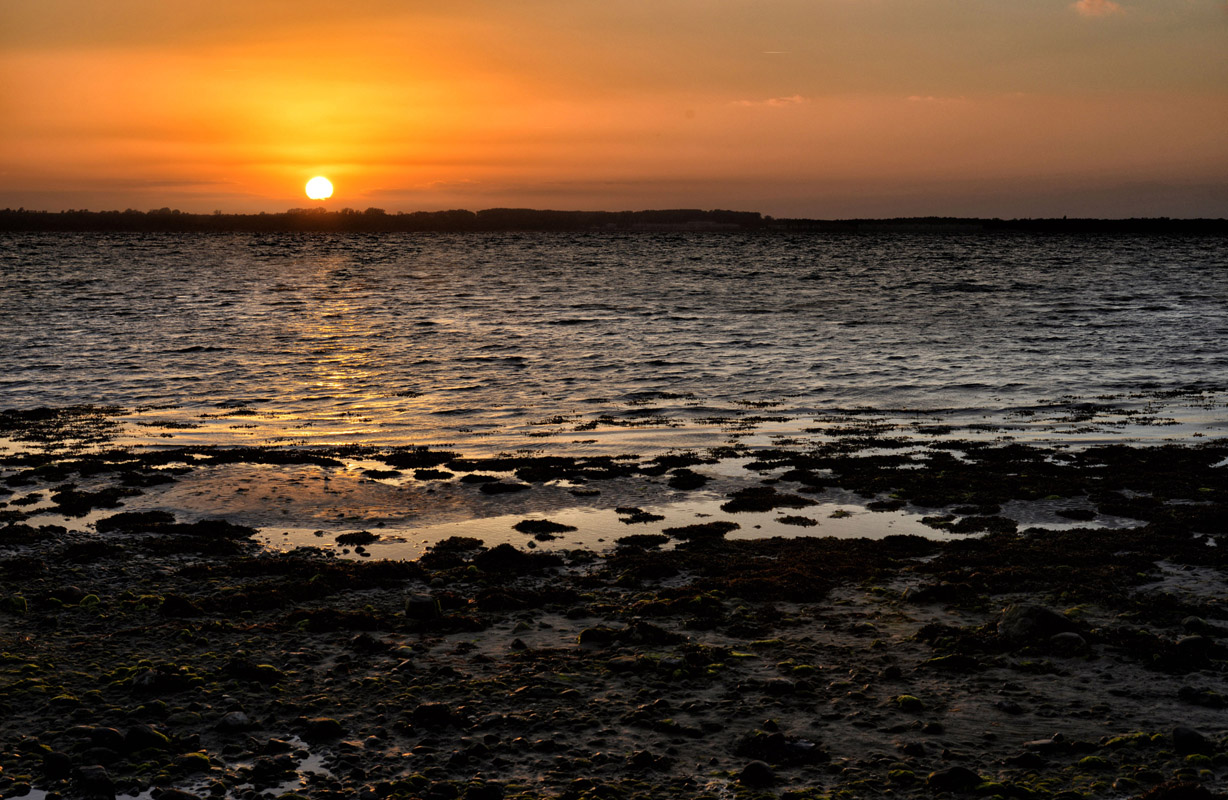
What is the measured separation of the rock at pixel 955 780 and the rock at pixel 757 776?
46.0 inches

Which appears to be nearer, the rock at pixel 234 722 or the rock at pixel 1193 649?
the rock at pixel 234 722

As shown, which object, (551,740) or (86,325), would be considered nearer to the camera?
(551,740)

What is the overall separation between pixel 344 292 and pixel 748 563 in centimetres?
7332

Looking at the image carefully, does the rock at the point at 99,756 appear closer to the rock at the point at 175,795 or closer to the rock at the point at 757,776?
the rock at the point at 175,795

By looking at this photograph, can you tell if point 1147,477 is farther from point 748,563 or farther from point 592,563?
point 592,563

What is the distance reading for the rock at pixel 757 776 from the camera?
680 cm

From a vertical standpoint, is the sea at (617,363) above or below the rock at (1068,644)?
above

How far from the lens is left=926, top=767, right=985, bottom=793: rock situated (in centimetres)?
669

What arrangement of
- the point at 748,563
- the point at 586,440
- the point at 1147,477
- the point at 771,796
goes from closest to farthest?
the point at 771,796 → the point at 748,563 → the point at 1147,477 → the point at 586,440

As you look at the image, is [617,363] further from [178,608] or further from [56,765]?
[56,765]

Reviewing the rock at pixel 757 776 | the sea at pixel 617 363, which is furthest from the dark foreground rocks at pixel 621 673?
the sea at pixel 617 363

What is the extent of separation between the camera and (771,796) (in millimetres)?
6648

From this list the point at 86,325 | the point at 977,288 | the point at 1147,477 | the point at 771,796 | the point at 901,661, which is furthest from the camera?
the point at 977,288

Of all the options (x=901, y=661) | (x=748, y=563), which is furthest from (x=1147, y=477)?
(x=901, y=661)
